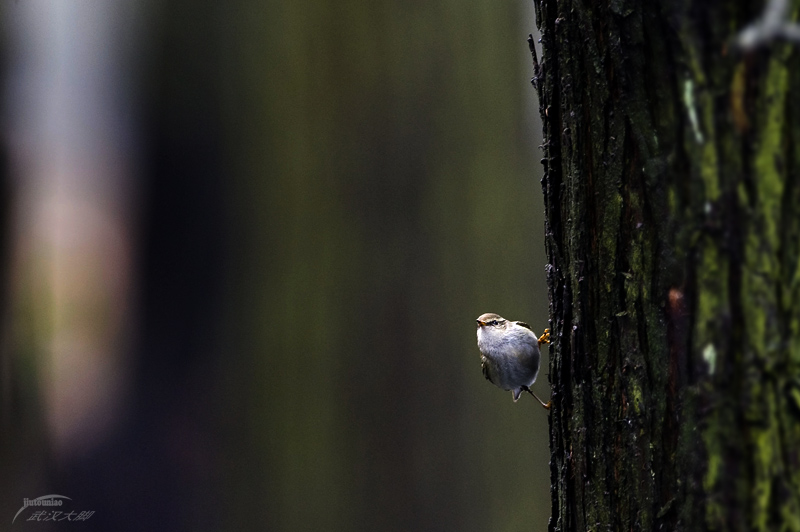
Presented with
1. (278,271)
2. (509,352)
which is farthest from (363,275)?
(509,352)

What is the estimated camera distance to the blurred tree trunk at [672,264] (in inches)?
51.9

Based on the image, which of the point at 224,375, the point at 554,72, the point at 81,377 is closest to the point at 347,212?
the point at 224,375

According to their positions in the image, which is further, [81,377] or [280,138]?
[280,138]

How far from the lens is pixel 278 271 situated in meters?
5.32

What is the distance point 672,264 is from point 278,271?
4.14 m

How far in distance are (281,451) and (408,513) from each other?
116 cm

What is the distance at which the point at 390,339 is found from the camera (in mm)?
5402

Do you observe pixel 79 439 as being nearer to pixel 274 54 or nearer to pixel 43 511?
pixel 43 511

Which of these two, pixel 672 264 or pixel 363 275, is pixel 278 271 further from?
pixel 672 264

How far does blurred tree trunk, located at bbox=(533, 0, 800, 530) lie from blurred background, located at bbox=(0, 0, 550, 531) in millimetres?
3564
